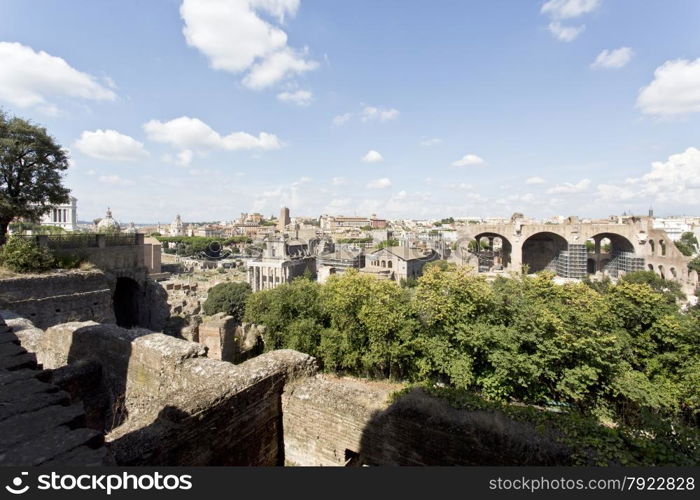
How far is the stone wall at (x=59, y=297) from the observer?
35.5 feet

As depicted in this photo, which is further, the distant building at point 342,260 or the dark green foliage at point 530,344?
the distant building at point 342,260

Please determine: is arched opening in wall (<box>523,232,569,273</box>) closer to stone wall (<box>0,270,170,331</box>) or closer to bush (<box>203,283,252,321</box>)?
bush (<box>203,283,252,321</box>)

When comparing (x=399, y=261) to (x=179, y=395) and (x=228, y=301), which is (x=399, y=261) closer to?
(x=228, y=301)

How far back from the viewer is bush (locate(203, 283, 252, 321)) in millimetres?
35938

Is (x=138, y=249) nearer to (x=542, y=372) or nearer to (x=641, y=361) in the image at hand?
(x=542, y=372)

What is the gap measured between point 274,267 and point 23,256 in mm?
39069

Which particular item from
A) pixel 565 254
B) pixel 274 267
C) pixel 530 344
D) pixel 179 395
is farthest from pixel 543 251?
pixel 179 395

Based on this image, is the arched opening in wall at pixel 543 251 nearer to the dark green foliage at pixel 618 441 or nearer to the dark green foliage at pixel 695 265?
the dark green foliage at pixel 695 265

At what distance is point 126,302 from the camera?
739 inches

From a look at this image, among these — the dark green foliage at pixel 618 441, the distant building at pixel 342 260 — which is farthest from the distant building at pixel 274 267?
the dark green foliage at pixel 618 441

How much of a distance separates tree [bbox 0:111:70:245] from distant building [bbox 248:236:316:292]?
35.7 metres

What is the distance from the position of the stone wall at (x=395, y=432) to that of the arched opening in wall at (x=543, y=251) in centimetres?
5901

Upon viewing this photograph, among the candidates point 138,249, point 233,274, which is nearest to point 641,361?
point 138,249

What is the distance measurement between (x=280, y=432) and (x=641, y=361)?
1287 centimetres
